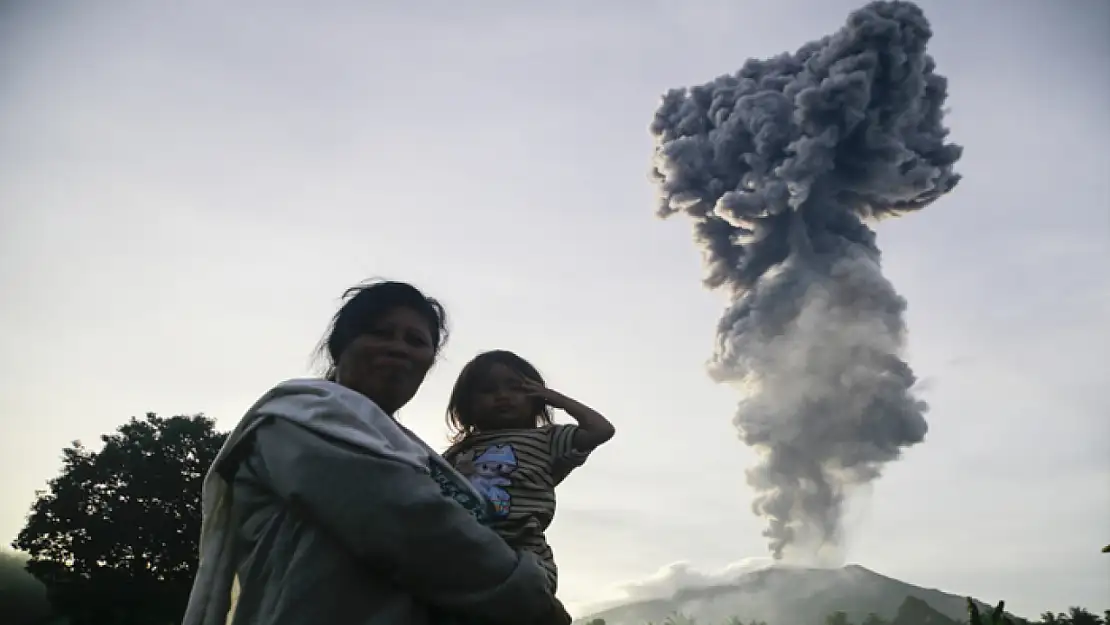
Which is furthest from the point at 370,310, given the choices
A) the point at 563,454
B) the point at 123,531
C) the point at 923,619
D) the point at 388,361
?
the point at 923,619

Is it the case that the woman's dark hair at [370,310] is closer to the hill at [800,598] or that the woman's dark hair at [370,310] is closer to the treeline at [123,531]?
the treeline at [123,531]

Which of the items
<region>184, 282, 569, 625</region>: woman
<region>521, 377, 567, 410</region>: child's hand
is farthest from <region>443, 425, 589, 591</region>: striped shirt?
<region>184, 282, 569, 625</region>: woman

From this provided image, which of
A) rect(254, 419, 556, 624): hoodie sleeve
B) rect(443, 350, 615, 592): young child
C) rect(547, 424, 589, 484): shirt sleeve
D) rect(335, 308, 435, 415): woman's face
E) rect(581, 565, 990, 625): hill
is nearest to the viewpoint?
rect(254, 419, 556, 624): hoodie sleeve

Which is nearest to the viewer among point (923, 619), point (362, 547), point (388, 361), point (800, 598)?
point (362, 547)

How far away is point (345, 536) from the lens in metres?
1.61

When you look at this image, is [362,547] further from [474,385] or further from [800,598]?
[800,598]

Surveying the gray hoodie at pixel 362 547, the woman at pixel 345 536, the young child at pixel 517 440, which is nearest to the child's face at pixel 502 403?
the young child at pixel 517 440

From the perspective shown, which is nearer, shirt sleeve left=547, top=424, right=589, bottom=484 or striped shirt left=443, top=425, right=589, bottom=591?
striped shirt left=443, top=425, right=589, bottom=591

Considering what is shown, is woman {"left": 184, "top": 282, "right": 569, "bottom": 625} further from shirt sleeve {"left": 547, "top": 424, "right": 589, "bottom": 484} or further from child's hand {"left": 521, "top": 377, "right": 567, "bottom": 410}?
child's hand {"left": 521, "top": 377, "right": 567, "bottom": 410}

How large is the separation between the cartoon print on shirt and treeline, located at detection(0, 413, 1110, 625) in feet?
74.2

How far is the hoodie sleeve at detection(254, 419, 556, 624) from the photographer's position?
1.60 meters

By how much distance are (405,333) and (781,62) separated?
47.0 meters

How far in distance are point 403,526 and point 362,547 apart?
10 centimetres

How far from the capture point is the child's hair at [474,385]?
3.40 meters
